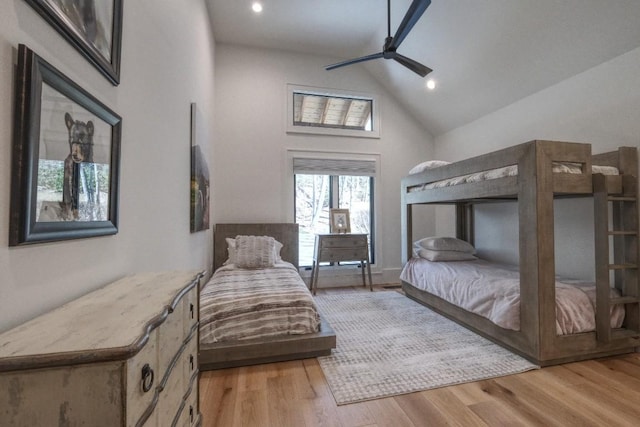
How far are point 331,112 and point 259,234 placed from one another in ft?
7.37

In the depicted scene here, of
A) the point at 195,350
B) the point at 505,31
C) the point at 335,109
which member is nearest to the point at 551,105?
the point at 505,31

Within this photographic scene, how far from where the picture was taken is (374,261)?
4473 mm

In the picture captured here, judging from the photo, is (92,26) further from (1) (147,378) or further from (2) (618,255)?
(2) (618,255)

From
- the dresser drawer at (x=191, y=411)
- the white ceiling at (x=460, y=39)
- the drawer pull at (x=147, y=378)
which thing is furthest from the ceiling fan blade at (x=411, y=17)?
the dresser drawer at (x=191, y=411)

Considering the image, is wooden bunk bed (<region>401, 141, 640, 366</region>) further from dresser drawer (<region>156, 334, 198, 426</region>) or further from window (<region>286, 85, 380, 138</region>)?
window (<region>286, 85, 380, 138</region>)

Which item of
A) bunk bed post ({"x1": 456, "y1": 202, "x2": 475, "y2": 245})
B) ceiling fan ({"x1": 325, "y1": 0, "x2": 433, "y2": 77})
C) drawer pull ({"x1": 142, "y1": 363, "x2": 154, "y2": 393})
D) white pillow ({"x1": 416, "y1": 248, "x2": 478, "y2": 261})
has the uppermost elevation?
ceiling fan ({"x1": 325, "y1": 0, "x2": 433, "y2": 77})

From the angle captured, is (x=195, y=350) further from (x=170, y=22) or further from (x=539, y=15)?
(x=539, y=15)

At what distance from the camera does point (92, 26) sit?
0.98 m

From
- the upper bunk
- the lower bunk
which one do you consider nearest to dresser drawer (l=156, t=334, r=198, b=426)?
the lower bunk

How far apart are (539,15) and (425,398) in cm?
321

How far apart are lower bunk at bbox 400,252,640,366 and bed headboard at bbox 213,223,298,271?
2.12 meters

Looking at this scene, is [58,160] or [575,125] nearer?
[58,160]

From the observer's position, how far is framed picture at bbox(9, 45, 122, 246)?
27.4 inches

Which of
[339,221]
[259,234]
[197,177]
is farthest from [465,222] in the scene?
[197,177]
